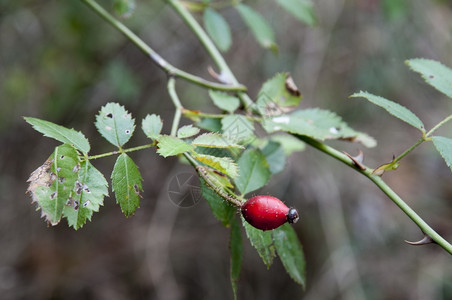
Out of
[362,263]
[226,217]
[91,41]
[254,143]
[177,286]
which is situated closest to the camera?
[226,217]

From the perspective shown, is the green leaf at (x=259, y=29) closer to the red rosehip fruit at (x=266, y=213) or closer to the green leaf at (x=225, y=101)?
the green leaf at (x=225, y=101)

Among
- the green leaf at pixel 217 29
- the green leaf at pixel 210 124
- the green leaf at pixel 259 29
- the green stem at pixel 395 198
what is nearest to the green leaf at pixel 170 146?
the green leaf at pixel 210 124

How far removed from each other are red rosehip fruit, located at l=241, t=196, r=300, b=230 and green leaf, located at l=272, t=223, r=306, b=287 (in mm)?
255

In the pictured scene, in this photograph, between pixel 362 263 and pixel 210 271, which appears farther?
pixel 210 271

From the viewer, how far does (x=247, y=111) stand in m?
1.27

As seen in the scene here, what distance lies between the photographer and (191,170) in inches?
128

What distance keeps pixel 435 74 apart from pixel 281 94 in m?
0.42

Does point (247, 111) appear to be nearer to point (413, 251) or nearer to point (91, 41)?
point (91, 41)

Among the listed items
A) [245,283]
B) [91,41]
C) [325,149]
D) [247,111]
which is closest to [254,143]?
[247,111]

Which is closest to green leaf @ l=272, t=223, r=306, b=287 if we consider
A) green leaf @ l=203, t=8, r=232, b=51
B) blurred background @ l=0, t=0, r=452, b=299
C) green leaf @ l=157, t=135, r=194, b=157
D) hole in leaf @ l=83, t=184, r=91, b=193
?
green leaf @ l=157, t=135, r=194, b=157

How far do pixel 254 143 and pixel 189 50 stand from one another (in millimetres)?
2344

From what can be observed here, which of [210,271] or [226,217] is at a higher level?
[226,217]

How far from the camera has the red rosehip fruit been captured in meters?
0.81

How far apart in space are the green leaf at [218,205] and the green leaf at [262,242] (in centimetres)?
8
